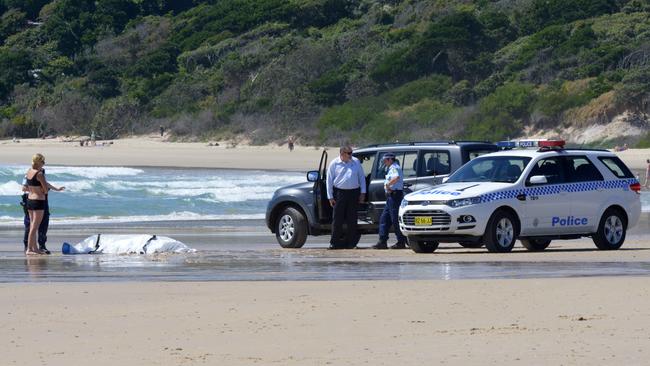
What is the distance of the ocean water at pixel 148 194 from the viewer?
34.9 m

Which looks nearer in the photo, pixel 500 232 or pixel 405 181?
pixel 500 232

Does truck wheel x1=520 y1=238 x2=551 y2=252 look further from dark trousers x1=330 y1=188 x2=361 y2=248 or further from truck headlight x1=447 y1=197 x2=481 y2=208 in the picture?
dark trousers x1=330 y1=188 x2=361 y2=248

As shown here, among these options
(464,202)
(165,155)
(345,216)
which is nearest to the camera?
(464,202)

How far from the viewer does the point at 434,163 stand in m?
21.7

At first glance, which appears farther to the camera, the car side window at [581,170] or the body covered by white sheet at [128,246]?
the car side window at [581,170]

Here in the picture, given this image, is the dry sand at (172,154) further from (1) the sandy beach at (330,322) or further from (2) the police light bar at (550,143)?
(1) the sandy beach at (330,322)

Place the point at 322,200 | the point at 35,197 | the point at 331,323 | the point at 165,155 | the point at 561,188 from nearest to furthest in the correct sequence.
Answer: the point at 331,323 < the point at 561,188 < the point at 35,197 < the point at 322,200 < the point at 165,155

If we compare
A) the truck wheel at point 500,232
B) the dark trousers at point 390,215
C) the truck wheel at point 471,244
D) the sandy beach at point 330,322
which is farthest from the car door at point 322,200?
the sandy beach at point 330,322

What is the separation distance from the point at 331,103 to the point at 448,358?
73813 millimetres

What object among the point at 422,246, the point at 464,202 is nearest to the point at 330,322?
the point at 464,202

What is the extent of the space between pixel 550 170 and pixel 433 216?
75.4 inches

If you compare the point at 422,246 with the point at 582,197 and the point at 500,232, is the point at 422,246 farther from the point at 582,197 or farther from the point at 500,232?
the point at 582,197

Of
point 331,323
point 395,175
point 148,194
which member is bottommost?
point 331,323

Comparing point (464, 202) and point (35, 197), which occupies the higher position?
point (35, 197)
